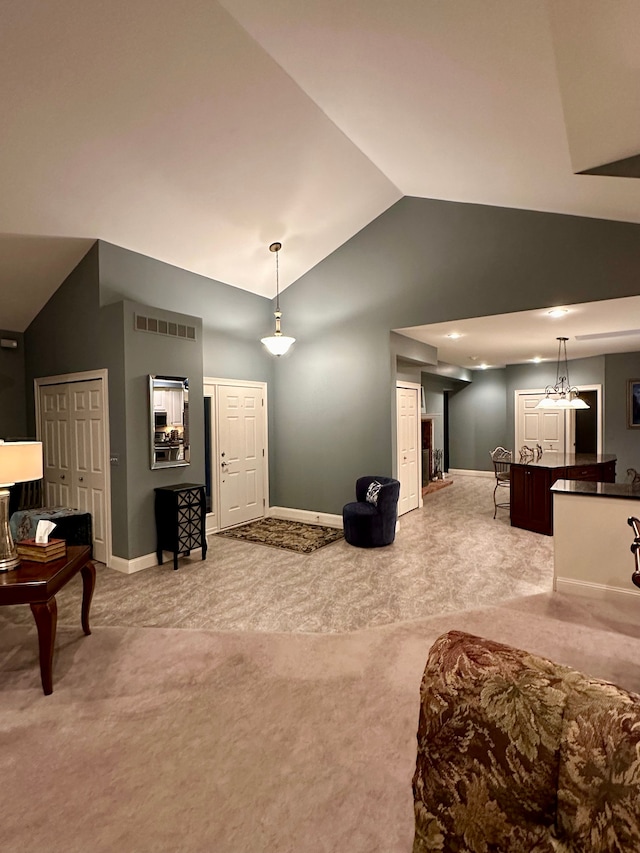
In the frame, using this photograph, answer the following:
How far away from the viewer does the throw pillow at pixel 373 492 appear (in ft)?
17.8

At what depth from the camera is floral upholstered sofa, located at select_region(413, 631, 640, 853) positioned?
871mm

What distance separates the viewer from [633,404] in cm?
787

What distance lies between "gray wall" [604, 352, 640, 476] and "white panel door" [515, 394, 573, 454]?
1298 millimetres

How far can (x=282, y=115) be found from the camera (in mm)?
3850

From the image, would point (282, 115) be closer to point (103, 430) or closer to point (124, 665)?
point (103, 430)

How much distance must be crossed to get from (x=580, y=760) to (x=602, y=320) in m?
5.72

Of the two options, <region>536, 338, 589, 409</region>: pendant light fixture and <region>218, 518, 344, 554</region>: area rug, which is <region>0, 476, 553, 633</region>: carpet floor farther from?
<region>536, 338, 589, 409</region>: pendant light fixture

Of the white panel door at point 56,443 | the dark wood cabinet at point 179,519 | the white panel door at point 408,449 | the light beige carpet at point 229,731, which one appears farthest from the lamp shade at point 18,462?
the white panel door at point 408,449

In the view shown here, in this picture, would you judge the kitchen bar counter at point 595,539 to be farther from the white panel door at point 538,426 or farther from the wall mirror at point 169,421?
the white panel door at point 538,426

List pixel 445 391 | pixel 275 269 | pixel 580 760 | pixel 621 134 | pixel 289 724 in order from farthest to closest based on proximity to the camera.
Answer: pixel 445 391
pixel 275 269
pixel 621 134
pixel 289 724
pixel 580 760

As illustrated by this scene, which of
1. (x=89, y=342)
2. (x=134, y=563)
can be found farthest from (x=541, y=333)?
(x=134, y=563)

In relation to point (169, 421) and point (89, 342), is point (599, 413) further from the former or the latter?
point (89, 342)

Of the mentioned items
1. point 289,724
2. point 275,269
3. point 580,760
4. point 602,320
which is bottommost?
point 289,724

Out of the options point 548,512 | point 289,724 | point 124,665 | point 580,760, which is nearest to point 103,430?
point 124,665
